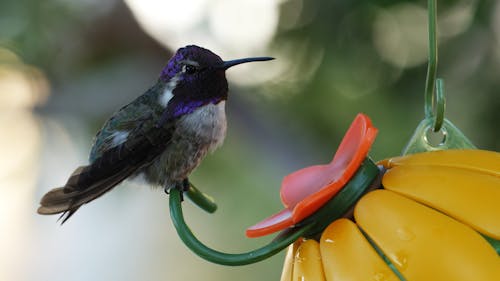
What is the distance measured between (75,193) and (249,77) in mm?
1812

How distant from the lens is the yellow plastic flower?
2.89ft

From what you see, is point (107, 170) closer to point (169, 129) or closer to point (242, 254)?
point (169, 129)

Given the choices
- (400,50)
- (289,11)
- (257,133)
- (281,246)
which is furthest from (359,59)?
(281,246)

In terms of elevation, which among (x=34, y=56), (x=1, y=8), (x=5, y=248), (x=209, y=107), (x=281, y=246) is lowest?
(x=5, y=248)

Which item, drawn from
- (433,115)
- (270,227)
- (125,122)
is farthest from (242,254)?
(125,122)

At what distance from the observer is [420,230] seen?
908mm

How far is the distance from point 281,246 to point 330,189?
0.12 m

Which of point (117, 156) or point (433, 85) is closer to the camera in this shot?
point (433, 85)

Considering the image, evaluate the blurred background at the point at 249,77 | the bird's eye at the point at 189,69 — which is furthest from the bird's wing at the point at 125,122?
the blurred background at the point at 249,77

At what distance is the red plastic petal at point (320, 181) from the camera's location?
0.98 m

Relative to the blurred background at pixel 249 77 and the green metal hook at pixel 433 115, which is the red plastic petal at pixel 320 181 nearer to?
the green metal hook at pixel 433 115

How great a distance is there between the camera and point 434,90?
116cm

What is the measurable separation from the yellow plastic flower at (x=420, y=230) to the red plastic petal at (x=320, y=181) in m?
0.05

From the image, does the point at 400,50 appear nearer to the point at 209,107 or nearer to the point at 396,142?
the point at 396,142
